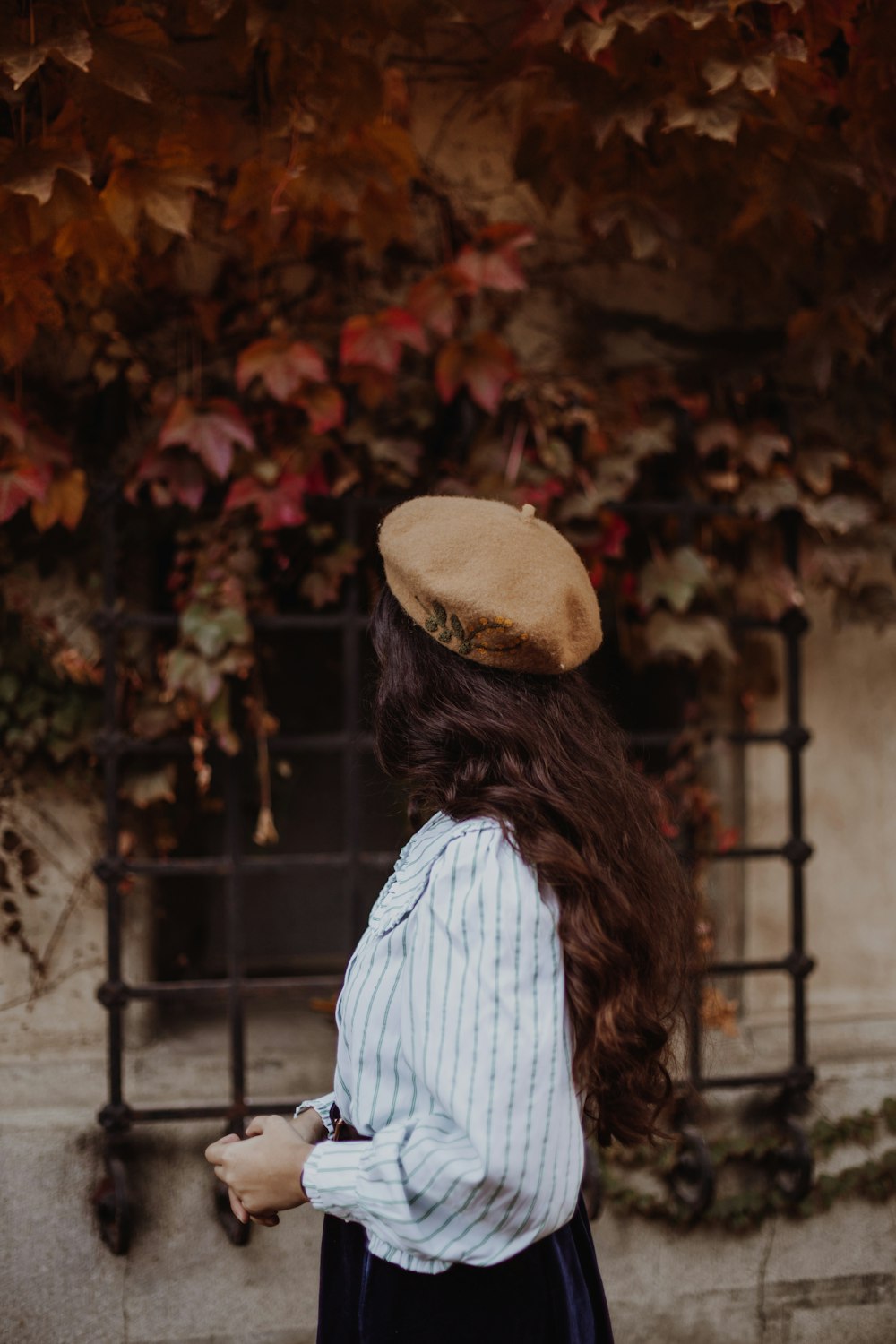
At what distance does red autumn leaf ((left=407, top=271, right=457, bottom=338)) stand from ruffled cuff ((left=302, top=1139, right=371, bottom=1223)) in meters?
1.70

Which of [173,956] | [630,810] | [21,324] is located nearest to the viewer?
[630,810]

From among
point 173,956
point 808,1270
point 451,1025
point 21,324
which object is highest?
point 21,324

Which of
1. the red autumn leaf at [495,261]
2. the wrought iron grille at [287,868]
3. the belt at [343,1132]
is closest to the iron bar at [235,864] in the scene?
the wrought iron grille at [287,868]

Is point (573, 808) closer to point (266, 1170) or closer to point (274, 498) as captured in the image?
point (266, 1170)

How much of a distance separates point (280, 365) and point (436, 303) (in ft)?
1.17

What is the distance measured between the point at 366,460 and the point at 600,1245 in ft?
5.86

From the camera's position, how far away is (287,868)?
8.00 feet

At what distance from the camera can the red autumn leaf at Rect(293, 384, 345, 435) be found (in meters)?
2.30

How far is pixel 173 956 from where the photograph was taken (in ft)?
8.98

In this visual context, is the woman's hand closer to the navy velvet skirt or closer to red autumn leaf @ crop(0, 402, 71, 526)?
the navy velvet skirt

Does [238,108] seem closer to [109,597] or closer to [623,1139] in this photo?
[109,597]

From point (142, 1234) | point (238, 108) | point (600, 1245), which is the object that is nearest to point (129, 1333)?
point (142, 1234)

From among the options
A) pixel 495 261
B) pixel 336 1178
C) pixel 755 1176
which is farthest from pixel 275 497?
pixel 755 1176

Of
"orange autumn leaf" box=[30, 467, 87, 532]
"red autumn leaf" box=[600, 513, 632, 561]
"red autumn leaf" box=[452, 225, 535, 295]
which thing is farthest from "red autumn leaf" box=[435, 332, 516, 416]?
"orange autumn leaf" box=[30, 467, 87, 532]
